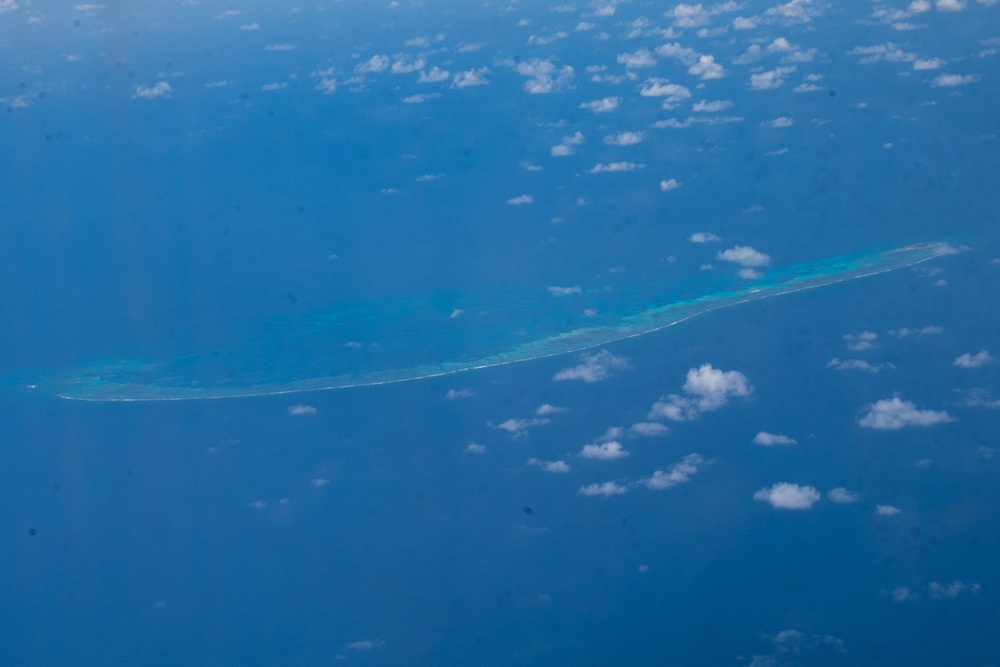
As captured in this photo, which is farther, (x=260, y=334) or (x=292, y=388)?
(x=260, y=334)

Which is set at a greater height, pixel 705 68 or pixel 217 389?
pixel 705 68

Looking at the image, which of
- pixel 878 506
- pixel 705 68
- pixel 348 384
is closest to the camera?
pixel 878 506

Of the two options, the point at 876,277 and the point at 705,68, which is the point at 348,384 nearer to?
the point at 876,277

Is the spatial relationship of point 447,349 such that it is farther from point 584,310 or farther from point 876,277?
point 876,277

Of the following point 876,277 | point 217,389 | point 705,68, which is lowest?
point 217,389

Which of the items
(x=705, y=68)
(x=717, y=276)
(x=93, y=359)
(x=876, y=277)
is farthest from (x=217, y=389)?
(x=705, y=68)

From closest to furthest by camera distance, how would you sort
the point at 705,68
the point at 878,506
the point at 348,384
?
the point at 878,506
the point at 348,384
the point at 705,68

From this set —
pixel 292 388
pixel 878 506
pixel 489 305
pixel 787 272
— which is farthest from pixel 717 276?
pixel 292 388
